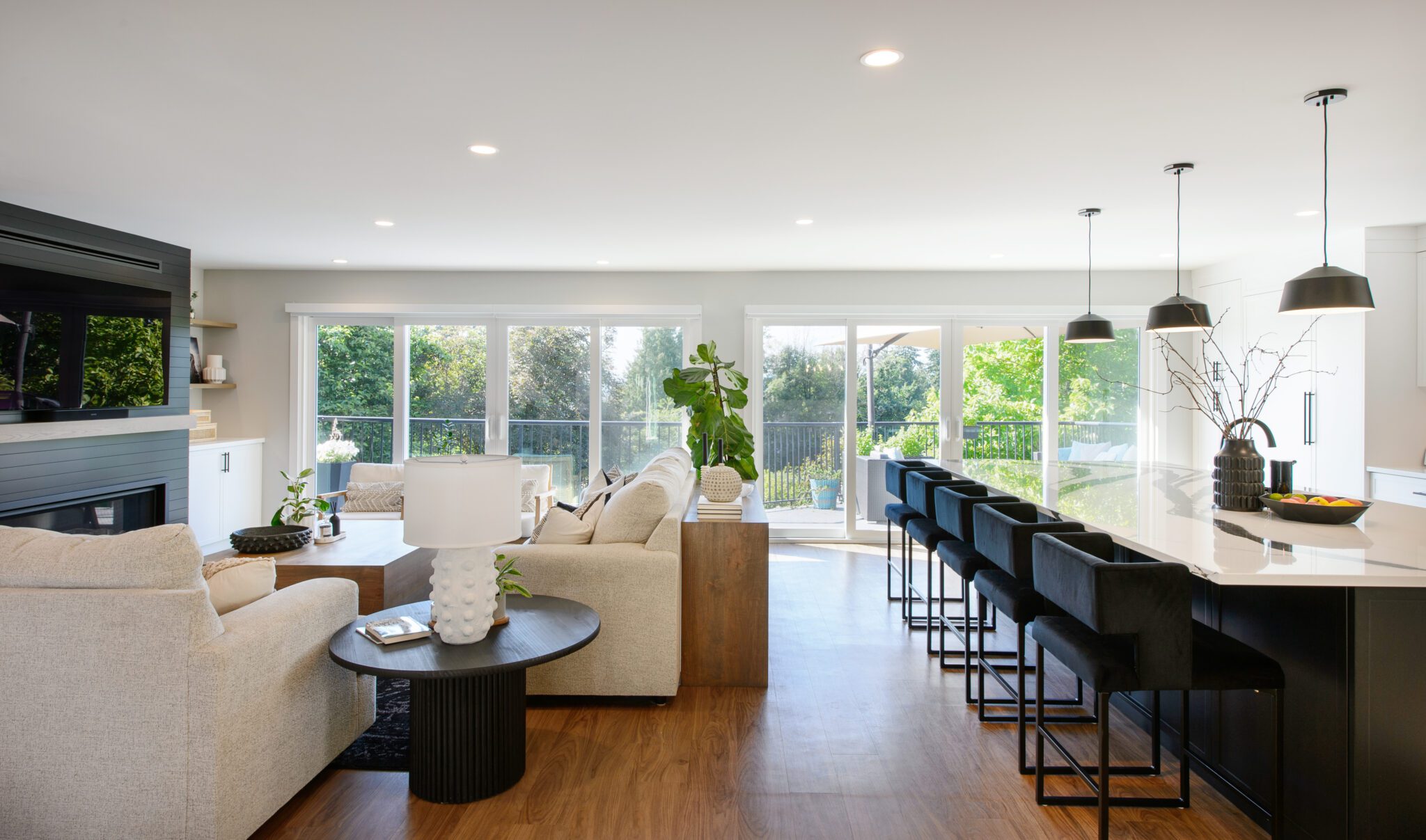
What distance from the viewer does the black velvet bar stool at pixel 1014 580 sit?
267 cm

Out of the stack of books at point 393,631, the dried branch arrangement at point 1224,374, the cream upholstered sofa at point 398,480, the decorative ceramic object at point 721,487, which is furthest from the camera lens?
the cream upholstered sofa at point 398,480

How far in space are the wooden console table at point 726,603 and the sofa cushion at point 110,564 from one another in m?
1.96

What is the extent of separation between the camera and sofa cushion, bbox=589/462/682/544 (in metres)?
3.41

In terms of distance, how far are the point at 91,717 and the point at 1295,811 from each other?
321 centimetres

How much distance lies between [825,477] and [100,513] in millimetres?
5168

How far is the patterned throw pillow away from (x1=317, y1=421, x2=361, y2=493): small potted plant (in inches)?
42.8

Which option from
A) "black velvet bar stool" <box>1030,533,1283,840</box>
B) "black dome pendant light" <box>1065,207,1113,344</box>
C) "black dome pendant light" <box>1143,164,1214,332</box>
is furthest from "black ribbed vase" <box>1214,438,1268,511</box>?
"black dome pendant light" <box>1065,207,1113,344</box>

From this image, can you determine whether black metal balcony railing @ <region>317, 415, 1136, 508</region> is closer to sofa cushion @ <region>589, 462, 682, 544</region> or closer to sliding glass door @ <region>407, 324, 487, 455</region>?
sliding glass door @ <region>407, 324, 487, 455</region>

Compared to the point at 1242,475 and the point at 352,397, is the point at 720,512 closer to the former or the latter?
the point at 1242,475

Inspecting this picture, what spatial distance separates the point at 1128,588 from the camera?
2072 millimetres

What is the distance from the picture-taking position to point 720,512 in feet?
11.9

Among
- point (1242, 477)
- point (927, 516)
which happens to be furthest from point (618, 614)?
point (1242, 477)

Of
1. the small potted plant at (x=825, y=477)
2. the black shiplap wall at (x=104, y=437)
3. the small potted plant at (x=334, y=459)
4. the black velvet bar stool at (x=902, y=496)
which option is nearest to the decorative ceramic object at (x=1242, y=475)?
the black velvet bar stool at (x=902, y=496)

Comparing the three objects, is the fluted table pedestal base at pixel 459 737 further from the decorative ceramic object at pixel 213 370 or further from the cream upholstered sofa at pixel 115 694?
the decorative ceramic object at pixel 213 370
